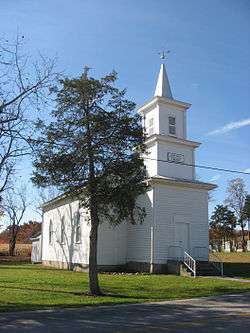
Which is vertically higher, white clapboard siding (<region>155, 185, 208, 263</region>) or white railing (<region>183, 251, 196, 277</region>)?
white clapboard siding (<region>155, 185, 208, 263</region>)

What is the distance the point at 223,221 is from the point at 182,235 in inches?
1919

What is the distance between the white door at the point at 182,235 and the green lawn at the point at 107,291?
560 centimetres

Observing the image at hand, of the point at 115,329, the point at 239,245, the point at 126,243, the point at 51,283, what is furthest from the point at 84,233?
the point at 239,245

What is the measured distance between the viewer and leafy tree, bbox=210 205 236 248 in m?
75.7

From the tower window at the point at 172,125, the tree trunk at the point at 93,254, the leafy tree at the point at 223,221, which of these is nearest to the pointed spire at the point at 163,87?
the tower window at the point at 172,125

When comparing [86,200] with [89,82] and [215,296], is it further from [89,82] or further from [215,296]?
[215,296]

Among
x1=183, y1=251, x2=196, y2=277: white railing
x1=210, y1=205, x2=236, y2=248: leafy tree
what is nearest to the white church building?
x1=183, y1=251, x2=196, y2=277: white railing

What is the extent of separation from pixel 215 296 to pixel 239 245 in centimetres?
7485

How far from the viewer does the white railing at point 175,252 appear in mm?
28844

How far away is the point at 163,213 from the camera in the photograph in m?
29.1

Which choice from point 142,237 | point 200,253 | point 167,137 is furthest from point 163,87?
point 200,253

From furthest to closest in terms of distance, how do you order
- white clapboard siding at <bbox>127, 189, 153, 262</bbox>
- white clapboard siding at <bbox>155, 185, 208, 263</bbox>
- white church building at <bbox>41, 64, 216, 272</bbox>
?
white clapboard siding at <bbox>127, 189, 153, 262</bbox> < white church building at <bbox>41, 64, 216, 272</bbox> < white clapboard siding at <bbox>155, 185, 208, 263</bbox>

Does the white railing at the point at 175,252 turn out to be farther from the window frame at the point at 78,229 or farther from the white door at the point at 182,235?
the window frame at the point at 78,229

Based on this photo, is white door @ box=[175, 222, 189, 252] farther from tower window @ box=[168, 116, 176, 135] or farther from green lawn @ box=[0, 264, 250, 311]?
tower window @ box=[168, 116, 176, 135]
